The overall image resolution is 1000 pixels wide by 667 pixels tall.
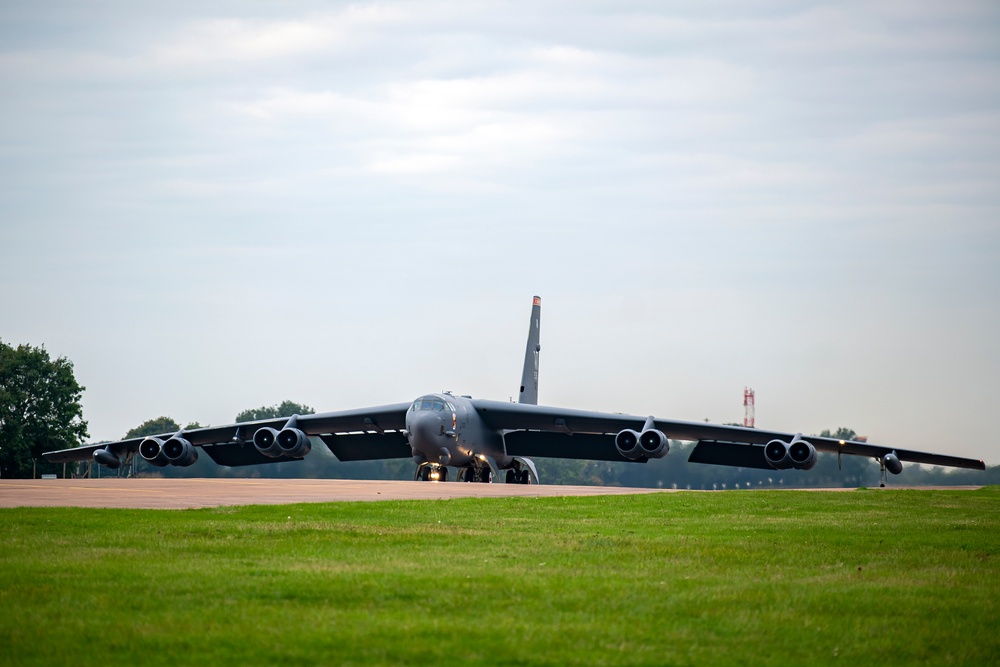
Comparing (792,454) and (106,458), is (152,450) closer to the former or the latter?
(106,458)

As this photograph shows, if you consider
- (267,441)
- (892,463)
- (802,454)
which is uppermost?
(267,441)

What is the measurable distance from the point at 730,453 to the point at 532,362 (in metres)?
10.5

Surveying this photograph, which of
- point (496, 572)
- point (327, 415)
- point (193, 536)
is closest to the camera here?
point (496, 572)

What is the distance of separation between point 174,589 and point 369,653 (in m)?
2.78

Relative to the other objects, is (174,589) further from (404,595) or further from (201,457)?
(201,457)

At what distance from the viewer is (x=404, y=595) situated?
9672 millimetres

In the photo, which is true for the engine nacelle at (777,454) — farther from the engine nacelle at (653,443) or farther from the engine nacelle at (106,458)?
the engine nacelle at (106,458)

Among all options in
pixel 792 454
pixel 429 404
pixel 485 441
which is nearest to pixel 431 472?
pixel 429 404

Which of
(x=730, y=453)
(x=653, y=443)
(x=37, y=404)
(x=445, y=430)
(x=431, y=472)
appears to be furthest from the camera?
(x=37, y=404)

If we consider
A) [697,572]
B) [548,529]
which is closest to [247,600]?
[697,572]

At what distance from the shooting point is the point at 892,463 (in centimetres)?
4197

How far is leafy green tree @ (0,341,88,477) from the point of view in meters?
71.2

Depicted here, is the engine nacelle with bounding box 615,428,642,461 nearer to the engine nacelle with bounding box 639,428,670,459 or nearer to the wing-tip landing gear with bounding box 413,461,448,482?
the engine nacelle with bounding box 639,428,670,459

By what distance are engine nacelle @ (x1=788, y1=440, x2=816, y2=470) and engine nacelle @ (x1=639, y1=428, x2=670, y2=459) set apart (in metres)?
4.28
